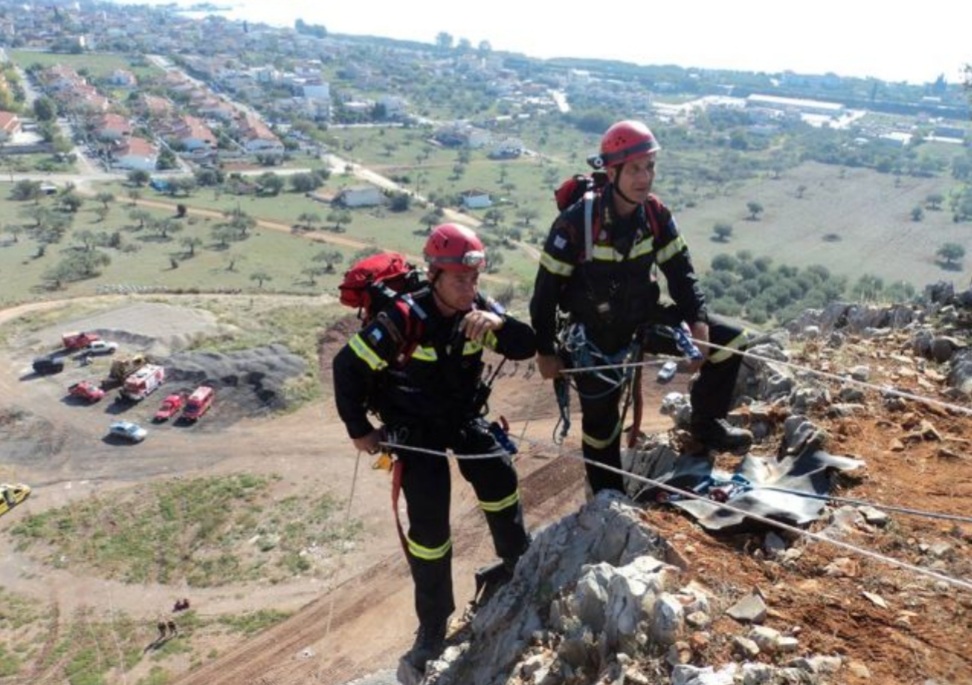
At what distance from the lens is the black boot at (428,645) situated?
7.53m

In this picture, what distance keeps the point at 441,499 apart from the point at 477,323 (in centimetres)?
177

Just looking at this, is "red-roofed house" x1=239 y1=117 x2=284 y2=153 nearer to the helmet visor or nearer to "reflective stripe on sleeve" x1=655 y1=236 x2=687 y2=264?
"reflective stripe on sleeve" x1=655 y1=236 x2=687 y2=264

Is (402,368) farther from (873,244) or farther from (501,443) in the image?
(873,244)

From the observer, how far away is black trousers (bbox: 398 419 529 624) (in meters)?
6.86

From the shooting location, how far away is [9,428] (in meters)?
27.3

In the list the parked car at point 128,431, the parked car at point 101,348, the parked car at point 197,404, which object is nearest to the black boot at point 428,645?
the parked car at point 128,431

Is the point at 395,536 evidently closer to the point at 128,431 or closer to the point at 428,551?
the point at 428,551

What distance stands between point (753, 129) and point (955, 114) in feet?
190

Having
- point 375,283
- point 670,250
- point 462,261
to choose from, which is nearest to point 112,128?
point 375,283

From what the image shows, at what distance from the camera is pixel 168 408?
28.1m

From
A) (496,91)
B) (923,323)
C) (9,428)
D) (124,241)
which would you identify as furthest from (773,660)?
(496,91)

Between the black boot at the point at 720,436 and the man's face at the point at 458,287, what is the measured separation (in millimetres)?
2947

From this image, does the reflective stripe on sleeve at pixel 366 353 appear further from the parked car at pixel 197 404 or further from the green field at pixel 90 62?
the green field at pixel 90 62

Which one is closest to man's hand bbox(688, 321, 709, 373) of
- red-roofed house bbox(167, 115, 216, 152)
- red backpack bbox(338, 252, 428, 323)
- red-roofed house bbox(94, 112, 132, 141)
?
red backpack bbox(338, 252, 428, 323)
